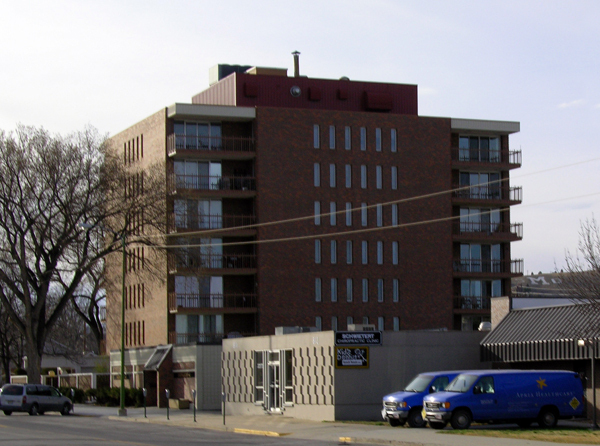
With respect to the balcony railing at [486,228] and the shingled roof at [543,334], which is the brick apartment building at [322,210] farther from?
the shingled roof at [543,334]

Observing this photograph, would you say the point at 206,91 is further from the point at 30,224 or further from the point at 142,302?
the point at 30,224

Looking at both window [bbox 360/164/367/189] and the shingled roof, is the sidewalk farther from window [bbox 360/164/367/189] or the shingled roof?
window [bbox 360/164/367/189]

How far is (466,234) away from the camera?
226 ft

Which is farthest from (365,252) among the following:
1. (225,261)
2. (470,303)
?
(225,261)

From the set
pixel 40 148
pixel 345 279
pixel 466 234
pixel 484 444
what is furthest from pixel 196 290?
pixel 484 444

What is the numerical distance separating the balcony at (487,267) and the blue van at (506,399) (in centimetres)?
3765

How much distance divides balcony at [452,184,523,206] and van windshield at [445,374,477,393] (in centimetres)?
3861

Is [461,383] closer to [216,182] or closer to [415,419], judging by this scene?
[415,419]

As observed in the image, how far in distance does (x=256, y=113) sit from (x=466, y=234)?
58.4 ft

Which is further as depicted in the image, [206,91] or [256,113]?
[206,91]

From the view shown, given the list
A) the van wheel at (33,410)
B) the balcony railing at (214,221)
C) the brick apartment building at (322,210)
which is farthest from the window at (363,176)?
the van wheel at (33,410)

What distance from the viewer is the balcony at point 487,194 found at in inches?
2717

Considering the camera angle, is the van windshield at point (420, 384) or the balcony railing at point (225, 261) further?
the balcony railing at point (225, 261)

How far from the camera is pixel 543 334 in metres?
36.0
